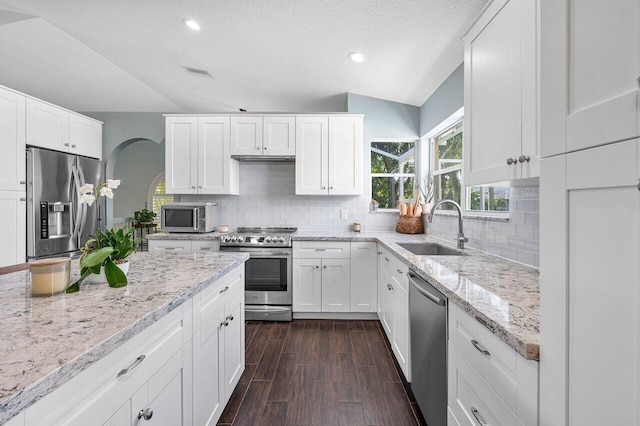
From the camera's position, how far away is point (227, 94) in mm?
3820

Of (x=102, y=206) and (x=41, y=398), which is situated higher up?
(x=102, y=206)

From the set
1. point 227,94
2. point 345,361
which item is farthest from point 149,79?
point 345,361

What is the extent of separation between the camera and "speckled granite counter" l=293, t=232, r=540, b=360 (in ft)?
2.71

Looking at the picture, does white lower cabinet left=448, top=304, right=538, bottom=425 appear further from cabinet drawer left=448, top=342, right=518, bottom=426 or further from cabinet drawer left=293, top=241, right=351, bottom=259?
cabinet drawer left=293, top=241, right=351, bottom=259

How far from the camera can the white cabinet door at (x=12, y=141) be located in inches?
114

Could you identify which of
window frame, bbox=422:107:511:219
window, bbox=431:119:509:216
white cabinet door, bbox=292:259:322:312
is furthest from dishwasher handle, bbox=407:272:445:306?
white cabinet door, bbox=292:259:322:312

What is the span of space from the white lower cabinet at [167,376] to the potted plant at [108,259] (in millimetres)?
288

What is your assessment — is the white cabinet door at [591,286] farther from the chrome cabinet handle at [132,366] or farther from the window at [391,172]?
the window at [391,172]

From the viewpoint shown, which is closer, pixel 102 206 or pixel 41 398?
pixel 41 398

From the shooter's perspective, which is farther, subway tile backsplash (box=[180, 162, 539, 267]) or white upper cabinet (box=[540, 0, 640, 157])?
subway tile backsplash (box=[180, 162, 539, 267])

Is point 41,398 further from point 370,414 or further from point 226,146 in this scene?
point 226,146

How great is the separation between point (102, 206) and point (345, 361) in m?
4.02

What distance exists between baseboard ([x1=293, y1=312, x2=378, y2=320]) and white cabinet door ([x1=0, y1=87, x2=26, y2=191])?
10.4 ft

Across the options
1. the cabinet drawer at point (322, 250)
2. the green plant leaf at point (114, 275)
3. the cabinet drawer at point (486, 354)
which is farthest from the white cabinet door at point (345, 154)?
the green plant leaf at point (114, 275)
